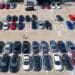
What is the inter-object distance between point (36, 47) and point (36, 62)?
8636mm

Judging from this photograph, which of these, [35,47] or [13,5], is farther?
[13,5]

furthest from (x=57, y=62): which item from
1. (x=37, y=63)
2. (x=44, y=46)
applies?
(x=44, y=46)

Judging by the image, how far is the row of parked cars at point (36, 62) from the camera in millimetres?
82562

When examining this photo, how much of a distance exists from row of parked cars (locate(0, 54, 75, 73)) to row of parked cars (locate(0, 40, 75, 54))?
288cm

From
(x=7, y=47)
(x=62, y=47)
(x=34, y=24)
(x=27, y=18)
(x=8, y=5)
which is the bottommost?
(x=8, y=5)

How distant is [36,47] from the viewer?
9206cm

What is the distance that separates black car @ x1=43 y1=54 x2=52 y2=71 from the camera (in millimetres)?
82812

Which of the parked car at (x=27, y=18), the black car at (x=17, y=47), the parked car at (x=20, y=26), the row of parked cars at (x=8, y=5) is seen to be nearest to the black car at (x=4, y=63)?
the black car at (x=17, y=47)

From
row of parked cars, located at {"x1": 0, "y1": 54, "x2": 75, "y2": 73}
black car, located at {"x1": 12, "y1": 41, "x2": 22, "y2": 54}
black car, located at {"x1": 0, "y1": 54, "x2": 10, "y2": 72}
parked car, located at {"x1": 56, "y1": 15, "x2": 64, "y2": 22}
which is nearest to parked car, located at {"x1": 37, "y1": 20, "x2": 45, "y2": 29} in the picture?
parked car, located at {"x1": 56, "y1": 15, "x2": 64, "y2": 22}

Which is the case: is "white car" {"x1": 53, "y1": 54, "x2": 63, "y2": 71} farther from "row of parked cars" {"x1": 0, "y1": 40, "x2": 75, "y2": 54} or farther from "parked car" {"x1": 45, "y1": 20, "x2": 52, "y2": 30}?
"parked car" {"x1": 45, "y1": 20, "x2": 52, "y2": 30}

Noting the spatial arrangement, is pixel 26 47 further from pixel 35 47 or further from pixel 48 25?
pixel 48 25

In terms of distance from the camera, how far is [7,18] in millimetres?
112125

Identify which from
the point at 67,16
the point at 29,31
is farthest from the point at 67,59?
the point at 67,16

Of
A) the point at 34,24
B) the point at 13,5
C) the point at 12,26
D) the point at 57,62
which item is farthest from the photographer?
the point at 13,5
